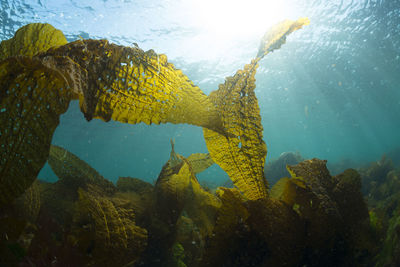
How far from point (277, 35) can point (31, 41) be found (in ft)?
3.80

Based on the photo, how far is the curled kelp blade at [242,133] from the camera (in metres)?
0.83

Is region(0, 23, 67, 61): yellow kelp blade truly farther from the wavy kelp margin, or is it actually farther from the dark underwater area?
the wavy kelp margin

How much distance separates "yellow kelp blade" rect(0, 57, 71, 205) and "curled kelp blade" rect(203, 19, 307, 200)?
1.94 feet

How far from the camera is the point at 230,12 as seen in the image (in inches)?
453

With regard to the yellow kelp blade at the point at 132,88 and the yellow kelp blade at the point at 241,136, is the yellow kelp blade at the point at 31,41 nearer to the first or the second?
the yellow kelp blade at the point at 132,88

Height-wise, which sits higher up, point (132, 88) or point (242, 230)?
point (132, 88)

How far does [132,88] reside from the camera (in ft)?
2.26

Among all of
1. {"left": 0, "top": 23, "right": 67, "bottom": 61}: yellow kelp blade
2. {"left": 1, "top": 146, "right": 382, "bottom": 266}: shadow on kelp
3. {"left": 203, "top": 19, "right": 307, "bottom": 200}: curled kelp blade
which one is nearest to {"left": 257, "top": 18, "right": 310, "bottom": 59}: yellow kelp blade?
{"left": 203, "top": 19, "right": 307, "bottom": 200}: curled kelp blade

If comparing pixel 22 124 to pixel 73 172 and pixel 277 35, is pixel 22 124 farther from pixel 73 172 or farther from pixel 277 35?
pixel 277 35

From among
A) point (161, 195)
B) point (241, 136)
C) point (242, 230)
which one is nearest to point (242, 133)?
point (241, 136)

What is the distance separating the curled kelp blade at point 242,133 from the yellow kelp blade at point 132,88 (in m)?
0.13

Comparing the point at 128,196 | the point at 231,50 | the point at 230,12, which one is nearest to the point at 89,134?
the point at 231,50

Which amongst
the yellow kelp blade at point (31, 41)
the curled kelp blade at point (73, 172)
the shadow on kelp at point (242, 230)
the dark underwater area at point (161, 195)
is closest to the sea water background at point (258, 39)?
the yellow kelp blade at point (31, 41)

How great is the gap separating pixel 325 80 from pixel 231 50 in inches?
514
